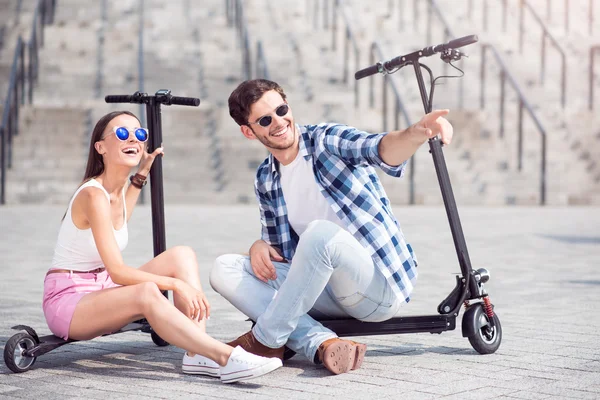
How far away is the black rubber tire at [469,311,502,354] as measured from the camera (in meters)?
4.08

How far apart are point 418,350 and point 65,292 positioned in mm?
1449

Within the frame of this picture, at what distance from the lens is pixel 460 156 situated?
14.4 metres

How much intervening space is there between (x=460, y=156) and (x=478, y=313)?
10504 mm

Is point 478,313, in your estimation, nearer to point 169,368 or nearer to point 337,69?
point 169,368

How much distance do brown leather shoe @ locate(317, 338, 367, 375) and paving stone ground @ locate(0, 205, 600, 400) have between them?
4cm

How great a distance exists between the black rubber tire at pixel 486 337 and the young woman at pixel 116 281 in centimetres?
88

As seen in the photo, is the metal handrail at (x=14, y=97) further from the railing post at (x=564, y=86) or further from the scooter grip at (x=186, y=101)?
the scooter grip at (x=186, y=101)

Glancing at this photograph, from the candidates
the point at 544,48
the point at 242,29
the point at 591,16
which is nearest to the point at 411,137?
the point at 544,48

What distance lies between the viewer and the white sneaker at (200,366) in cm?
371

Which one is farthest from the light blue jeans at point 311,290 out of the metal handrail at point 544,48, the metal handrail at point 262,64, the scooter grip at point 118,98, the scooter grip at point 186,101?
the metal handrail at point 544,48

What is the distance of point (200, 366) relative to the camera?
375 cm

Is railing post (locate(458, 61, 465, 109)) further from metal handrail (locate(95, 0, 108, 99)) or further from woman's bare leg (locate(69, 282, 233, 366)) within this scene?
woman's bare leg (locate(69, 282, 233, 366))

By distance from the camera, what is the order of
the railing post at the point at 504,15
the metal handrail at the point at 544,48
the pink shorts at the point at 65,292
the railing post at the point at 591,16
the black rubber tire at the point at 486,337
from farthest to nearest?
1. the railing post at the point at 591,16
2. the railing post at the point at 504,15
3. the metal handrail at the point at 544,48
4. the black rubber tire at the point at 486,337
5. the pink shorts at the point at 65,292

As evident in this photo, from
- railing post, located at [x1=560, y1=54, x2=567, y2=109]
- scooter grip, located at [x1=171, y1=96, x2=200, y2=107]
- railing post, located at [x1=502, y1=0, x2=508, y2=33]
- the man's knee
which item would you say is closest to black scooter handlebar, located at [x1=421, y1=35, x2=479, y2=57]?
scooter grip, located at [x1=171, y1=96, x2=200, y2=107]
